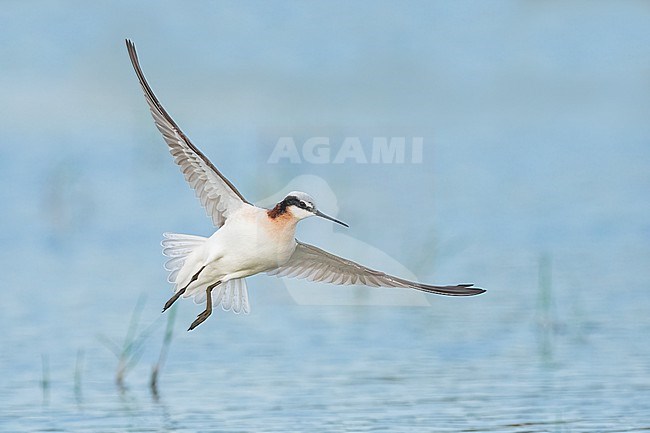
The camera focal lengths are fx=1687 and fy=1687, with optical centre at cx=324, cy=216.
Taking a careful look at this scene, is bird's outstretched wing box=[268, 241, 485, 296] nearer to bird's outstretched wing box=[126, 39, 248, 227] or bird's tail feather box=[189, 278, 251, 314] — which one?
bird's tail feather box=[189, 278, 251, 314]

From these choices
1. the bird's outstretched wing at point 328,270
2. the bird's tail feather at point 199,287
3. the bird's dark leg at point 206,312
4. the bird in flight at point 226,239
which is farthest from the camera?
the bird's outstretched wing at point 328,270

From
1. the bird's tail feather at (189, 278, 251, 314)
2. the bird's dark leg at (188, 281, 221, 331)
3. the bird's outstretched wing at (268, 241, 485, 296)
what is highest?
the bird's outstretched wing at (268, 241, 485, 296)

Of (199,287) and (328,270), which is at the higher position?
(328,270)

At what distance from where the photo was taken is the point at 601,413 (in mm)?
12133

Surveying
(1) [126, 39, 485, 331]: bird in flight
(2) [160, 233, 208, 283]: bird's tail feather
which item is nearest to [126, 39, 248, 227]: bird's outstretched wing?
(1) [126, 39, 485, 331]: bird in flight

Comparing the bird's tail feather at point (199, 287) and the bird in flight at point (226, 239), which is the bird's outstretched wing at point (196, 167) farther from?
the bird's tail feather at point (199, 287)

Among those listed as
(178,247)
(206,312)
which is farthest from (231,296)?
(206,312)

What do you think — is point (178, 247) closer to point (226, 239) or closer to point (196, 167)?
point (196, 167)

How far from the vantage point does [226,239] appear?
29.1ft

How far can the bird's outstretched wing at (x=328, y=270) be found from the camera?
9.68 metres

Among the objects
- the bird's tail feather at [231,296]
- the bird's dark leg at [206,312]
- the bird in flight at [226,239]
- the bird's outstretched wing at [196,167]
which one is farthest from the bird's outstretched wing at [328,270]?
the bird's dark leg at [206,312]

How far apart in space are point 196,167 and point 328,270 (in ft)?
4.24

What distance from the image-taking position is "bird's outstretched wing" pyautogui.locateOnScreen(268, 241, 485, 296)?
9680 millimetres

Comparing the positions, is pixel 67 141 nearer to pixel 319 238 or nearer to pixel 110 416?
pixel 319 238
